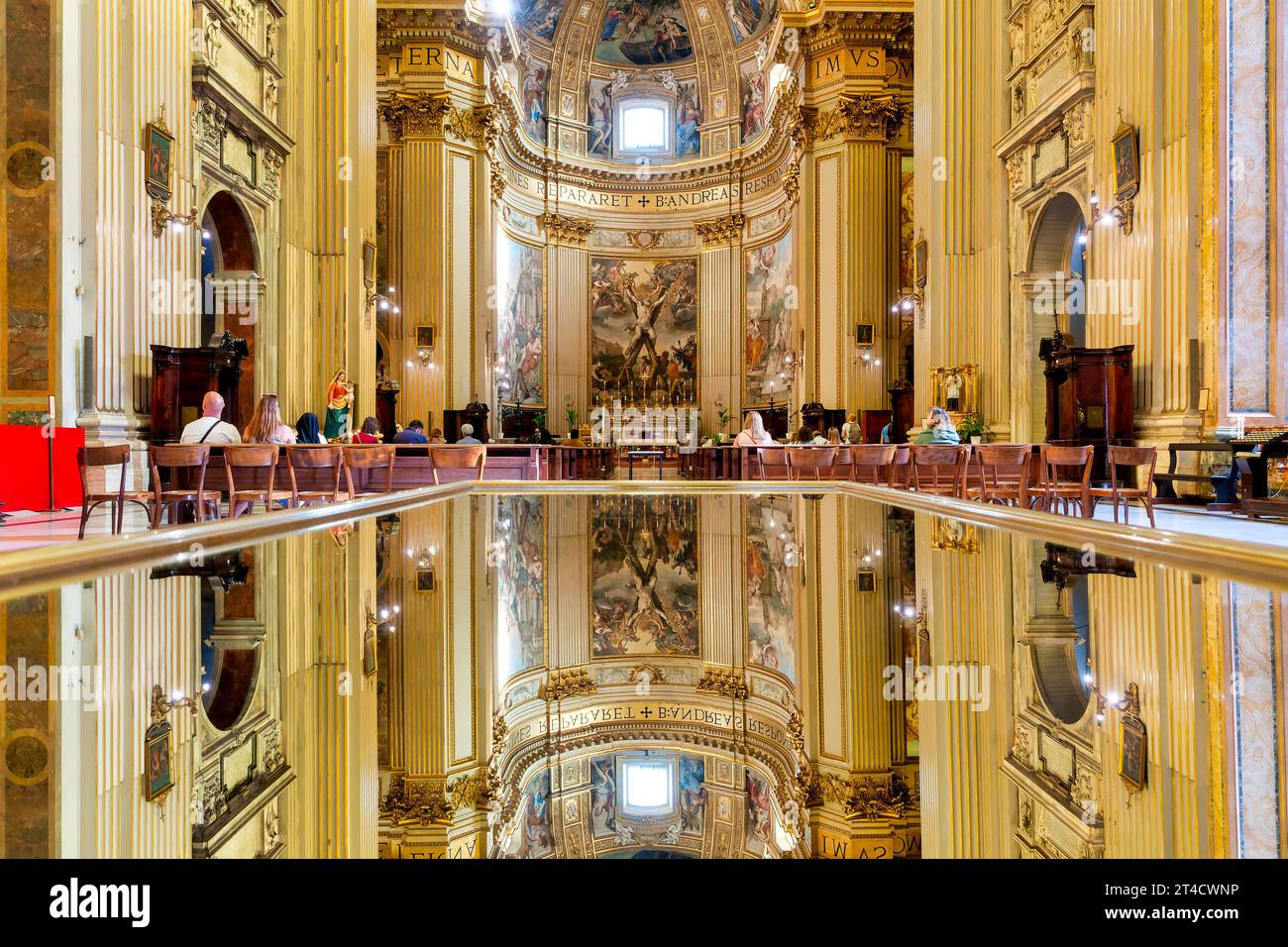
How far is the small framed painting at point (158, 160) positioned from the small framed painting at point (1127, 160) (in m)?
11.2

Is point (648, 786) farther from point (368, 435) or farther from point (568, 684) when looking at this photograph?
point (368, 435)

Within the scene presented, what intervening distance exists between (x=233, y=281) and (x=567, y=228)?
48.8ft

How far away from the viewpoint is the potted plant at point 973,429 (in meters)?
15.1

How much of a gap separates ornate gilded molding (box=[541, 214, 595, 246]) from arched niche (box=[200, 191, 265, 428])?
13965 mm

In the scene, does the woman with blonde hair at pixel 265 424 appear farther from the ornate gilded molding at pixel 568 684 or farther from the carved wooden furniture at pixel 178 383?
the ornate gilded molding at pixel 568 684

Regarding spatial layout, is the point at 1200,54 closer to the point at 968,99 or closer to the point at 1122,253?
the point at 1122,253

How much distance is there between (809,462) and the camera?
51.7 ft

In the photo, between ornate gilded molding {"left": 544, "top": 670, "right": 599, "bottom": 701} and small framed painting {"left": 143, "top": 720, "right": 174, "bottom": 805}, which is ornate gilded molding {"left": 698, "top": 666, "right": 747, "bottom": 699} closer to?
ornate gilded molding {"left": 544, "top": 670, "right": 599, "bottom": 701}

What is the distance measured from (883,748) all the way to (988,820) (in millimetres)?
491

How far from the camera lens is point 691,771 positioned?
1463 mm

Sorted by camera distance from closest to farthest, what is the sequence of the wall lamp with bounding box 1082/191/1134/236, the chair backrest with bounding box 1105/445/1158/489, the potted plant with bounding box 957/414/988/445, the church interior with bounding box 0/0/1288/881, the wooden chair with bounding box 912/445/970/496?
the church interior with bounding box 0/0/1288/881, the chair backrest with bounding box 1105/445/1158/489, the wooden chair with bounding box 912/445/970/496, the wall lamp with bounding box 1082/191/1134/236, the potted plant with bounding box 957/414/988/445

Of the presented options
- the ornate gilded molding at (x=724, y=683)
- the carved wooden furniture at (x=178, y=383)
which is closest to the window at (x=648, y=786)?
the ornate gilded molding at (x=724, y=683)

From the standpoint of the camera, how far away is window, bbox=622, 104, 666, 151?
92.5 ft

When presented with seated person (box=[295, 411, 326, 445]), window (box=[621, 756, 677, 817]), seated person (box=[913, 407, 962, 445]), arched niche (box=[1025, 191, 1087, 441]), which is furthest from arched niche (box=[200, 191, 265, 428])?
window (box=[621, 756, 677, 817])
